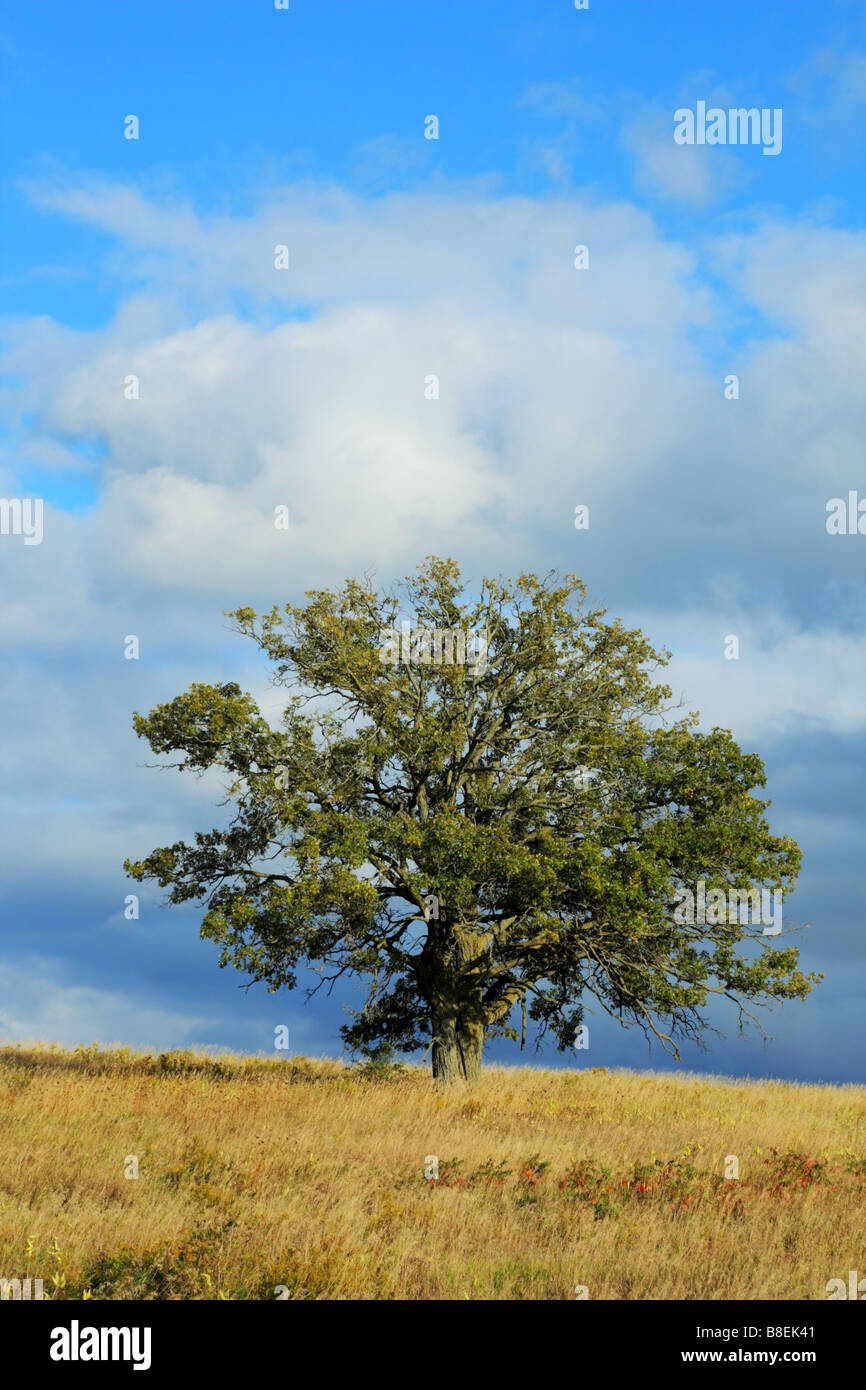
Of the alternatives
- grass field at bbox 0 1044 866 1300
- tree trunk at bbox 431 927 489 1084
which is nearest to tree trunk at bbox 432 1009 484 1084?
tree trunk at bbox 431 927 489 1084

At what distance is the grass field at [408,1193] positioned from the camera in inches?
406

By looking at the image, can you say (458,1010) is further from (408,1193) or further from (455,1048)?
(408,1193)

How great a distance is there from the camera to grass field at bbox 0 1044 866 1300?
406 inches

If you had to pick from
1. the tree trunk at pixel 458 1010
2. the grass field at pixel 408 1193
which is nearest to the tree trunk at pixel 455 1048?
the tree trunk at pixel 458 1010

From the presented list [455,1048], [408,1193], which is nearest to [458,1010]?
[455,1048]

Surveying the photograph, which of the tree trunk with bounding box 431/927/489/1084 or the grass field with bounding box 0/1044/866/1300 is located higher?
the tree trunk with bounding box 431/927/489/1084

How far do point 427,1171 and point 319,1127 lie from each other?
364cm

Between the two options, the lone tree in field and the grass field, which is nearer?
the grass field

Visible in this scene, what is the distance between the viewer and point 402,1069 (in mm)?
26781

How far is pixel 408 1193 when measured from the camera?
1367 centimetres

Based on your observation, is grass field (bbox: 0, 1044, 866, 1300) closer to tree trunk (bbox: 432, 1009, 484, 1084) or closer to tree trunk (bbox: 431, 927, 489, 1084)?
tree trunk (bbox: 432, 1009, 484, 1084)

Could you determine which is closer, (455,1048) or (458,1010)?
(455,1048)
